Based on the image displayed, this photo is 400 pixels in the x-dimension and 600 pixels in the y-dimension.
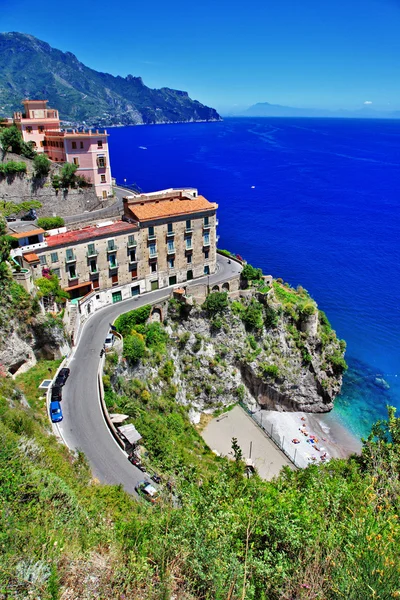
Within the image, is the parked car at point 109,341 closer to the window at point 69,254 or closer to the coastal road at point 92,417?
the coastal road at point 92,417

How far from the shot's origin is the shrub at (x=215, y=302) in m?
52.0

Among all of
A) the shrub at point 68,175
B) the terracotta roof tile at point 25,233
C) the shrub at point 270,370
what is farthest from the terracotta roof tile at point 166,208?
the shrub at point 270,370

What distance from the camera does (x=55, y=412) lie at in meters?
34.1

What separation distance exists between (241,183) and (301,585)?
509 feet

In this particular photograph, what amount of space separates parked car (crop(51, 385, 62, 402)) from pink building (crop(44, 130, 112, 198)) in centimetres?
4386

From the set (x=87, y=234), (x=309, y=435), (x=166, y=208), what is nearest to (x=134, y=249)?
(x=87, y=234)

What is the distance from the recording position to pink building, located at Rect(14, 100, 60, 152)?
243ft

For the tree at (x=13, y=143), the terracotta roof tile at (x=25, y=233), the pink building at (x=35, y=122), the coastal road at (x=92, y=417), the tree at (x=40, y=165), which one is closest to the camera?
the coastal road at (x=92, y=417)

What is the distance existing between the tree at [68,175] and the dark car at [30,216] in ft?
25.6

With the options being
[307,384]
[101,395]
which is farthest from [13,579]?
[307,384]

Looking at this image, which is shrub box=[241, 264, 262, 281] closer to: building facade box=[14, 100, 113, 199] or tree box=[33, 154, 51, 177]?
building facade box=[14, 100, 113, 199]

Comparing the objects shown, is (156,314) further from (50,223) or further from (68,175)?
(68,175)

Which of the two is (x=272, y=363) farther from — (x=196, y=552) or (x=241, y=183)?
(x=241, y=183)

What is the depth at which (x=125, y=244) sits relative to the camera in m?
51.2
